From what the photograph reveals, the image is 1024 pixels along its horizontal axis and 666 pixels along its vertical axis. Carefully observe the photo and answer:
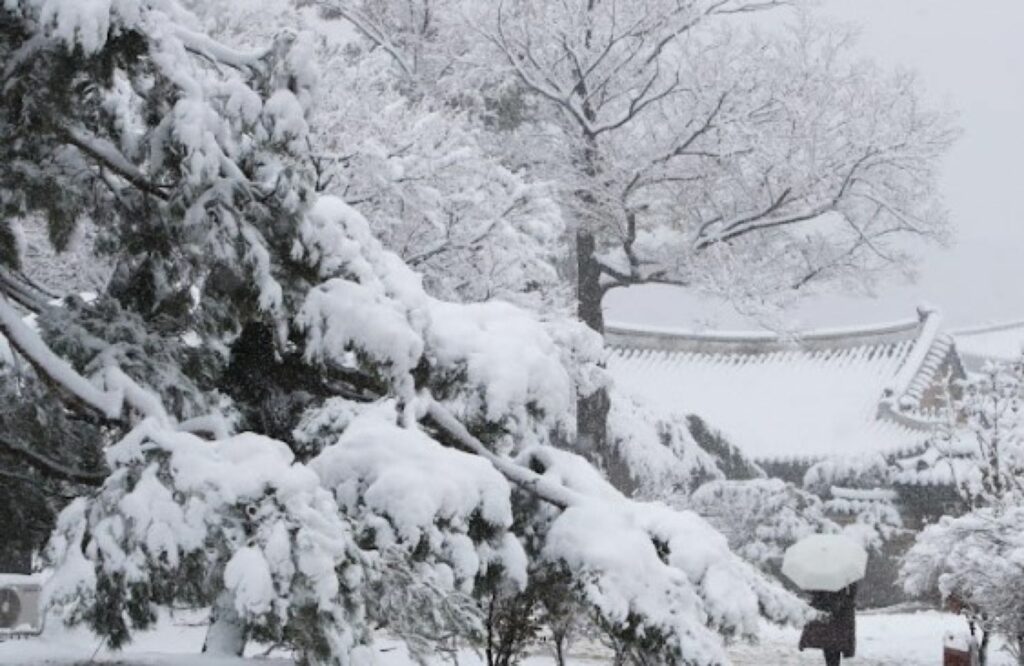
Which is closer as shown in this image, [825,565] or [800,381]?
[825,565]

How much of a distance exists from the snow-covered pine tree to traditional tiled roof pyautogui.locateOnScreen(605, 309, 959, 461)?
16727 mm

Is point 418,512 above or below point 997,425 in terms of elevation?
below

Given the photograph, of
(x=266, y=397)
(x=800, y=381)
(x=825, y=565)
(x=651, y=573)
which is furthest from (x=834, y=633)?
(x=800, y=381)

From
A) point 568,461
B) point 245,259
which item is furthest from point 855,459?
point 245,259

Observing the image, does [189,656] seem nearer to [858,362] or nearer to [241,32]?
[241,32]

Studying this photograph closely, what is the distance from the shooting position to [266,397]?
5.50 meters

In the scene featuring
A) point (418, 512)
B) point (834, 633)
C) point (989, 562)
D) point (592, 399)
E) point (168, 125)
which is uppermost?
point (592, 399)

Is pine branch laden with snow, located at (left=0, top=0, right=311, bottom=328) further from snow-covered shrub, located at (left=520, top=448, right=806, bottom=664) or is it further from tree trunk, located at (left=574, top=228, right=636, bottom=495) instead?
tree trunk, located at (left=574, top=228, right=636, bottom=495)

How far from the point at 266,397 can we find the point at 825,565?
674 cm

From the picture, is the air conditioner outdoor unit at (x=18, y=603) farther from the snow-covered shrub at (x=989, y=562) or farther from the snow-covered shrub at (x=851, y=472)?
the snow-covered shrub at (x=851, y=472)

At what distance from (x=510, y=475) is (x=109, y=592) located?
1897 mm

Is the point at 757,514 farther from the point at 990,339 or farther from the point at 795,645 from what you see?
the point at 990,339

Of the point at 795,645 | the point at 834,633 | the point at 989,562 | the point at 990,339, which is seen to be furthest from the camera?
the point at 990,339

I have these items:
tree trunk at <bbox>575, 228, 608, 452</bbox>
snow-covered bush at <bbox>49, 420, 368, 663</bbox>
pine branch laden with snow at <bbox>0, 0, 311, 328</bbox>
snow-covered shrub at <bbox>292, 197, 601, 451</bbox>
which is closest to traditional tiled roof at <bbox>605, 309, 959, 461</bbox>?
tree trunk at <bbox>575, 228, 608, 452</bbox>
